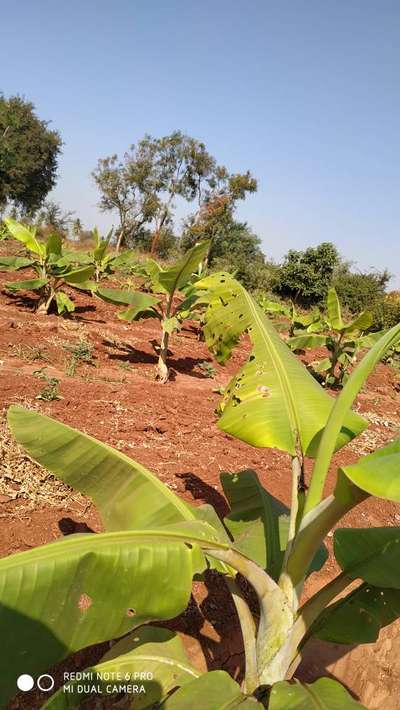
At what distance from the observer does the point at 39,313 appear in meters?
9.86

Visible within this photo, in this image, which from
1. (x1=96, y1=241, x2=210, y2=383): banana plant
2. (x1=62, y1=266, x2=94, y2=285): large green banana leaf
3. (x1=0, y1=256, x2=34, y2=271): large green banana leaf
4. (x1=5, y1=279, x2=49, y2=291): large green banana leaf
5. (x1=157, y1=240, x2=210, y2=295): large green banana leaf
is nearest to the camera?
(x1=157, y1=240, x2=210, y2=295): large green banana leaf

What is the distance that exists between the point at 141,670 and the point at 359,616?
93 cm

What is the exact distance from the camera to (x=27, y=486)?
3.43m

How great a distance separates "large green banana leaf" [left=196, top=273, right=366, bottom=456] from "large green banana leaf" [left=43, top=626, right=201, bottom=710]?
3.23 feet

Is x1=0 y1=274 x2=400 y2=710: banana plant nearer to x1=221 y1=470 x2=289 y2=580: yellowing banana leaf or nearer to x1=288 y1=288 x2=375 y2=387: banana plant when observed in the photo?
x1=221 y1=470 x2=289 y2=580: yellowing banana leaf

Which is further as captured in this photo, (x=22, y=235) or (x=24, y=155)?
(x=24, y=155)

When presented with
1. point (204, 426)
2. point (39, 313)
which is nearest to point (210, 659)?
point (204, 426)

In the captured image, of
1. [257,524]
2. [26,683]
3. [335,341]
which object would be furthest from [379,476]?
[335,341]

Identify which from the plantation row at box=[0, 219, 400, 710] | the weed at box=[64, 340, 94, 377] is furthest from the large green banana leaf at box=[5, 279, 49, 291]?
the plantation row at box=[0, 219, 400, 710]

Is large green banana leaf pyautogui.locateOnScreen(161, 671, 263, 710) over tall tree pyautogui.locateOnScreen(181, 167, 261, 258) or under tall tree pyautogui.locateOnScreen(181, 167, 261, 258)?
under

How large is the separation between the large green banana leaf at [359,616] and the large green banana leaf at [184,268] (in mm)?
4065

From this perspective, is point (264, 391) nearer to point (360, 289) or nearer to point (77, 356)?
point (77, 356)

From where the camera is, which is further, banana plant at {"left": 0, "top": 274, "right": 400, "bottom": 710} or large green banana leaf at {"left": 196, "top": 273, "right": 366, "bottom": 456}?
large green banana leaf at {"left": 196, "top": 273, "right": 366, "bottom": 456}

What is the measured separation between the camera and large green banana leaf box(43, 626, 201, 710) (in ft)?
5.57
